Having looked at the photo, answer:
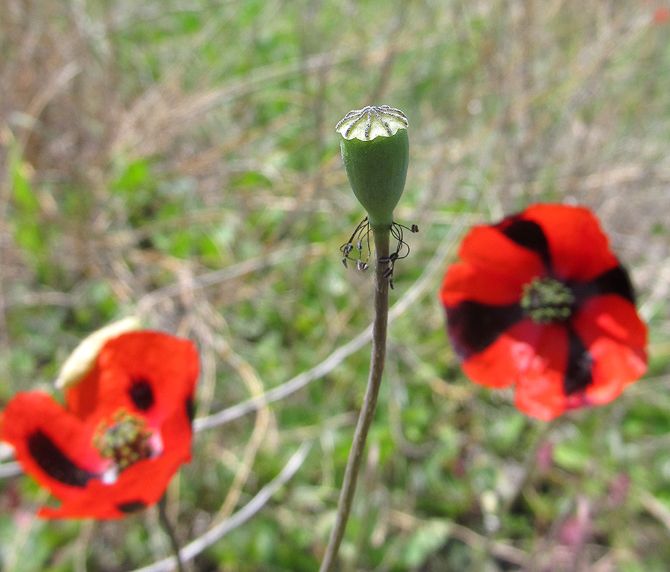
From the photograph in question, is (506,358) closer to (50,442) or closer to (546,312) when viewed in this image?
(546,312)

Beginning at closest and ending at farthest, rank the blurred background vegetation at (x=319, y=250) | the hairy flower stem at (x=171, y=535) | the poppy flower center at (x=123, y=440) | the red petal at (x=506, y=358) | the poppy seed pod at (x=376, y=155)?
the poppy seed pod at (x=376, y=155) < the hairy flower stem at (x=171, y=535) < the poppy flower center at (x=123, y=440) < the red petal at (x=506, y=358) < the blurred background vegetation at (x=319, y=250)

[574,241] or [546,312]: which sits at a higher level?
[574,241]

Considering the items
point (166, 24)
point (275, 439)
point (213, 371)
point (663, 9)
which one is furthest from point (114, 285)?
point (663, 9)

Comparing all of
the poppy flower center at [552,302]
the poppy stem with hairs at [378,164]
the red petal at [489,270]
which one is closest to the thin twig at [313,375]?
the red petal at [489,270]

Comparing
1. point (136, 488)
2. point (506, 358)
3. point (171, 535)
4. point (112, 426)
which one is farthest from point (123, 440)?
point (506, 358)

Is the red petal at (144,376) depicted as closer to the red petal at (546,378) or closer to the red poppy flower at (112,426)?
the red poppy flower at (112,426)
